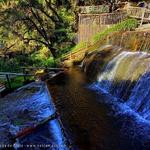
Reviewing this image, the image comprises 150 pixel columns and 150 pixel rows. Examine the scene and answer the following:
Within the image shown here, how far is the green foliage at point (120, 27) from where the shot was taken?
66.2ft

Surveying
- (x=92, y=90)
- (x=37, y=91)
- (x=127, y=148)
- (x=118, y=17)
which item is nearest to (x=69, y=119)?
(x=127, y=148)

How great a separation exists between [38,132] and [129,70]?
5.43 meters

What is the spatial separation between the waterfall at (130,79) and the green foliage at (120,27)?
4.53 metres

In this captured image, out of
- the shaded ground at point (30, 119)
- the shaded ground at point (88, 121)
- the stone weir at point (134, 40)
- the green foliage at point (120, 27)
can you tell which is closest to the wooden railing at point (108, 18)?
the green foliage at point (120, 27)

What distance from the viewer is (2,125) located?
11.8 meters

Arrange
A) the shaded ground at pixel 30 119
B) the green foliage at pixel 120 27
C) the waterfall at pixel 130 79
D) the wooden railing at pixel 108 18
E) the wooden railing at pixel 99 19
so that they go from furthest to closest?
the wooden railing at pixel 108 18 → the wooden railing at pixel 99 19 → the green foliage at pixel 120 27 → the waterfall at pixel 130 79 → the shaded ground at pixel 30 119

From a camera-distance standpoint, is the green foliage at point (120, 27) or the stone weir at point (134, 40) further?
the green foliage at point (120, 27)

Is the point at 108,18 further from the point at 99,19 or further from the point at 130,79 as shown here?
the point at 130,79

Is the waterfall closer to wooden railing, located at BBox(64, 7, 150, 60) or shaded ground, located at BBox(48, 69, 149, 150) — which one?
shaded ground, located at BBox(48, 69, 149, 150)

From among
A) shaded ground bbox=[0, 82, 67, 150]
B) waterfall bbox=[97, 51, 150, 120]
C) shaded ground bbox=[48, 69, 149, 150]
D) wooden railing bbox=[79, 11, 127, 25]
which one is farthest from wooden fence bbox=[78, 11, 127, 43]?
shaded ground bbox=[48, 69, 149, 150]

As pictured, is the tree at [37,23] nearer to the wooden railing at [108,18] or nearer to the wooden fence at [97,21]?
the wooden fence at [97,21]

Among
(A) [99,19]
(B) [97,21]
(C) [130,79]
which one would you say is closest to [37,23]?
(B) [97,21]

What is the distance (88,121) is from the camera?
10.5 meters

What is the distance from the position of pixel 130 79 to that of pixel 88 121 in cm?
344
